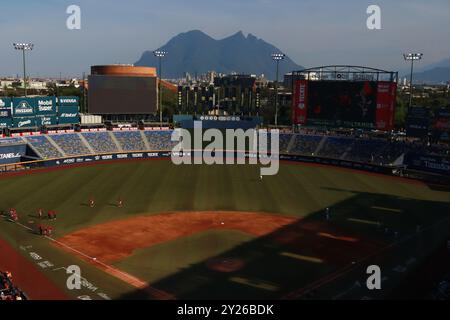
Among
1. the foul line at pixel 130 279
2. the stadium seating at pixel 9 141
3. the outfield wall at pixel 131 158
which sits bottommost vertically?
the foul line at pixel 130 279

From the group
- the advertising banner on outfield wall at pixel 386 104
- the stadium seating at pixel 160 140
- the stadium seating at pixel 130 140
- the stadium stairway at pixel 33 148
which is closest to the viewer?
the stadium stairway at pixel 33 148

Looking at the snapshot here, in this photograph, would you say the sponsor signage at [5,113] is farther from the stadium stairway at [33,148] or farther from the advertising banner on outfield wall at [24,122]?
the stadium stairway at [33,148]

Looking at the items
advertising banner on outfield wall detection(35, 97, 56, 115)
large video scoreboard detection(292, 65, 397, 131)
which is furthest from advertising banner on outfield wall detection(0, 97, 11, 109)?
large video scoreboard detection(292, 65, 397, 131)

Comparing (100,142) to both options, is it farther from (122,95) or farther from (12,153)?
(12,153)

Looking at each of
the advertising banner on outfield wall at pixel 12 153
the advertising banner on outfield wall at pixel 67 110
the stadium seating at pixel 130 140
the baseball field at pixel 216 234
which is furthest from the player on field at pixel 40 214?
the advertising banner on outfield wall at pixel 67 110

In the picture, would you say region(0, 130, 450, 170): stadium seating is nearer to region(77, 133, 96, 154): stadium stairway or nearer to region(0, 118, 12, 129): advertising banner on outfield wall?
region(77, 133, 96, 154): stadium stairway

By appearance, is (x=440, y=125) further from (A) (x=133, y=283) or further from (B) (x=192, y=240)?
(A) (x=133, y=283)
